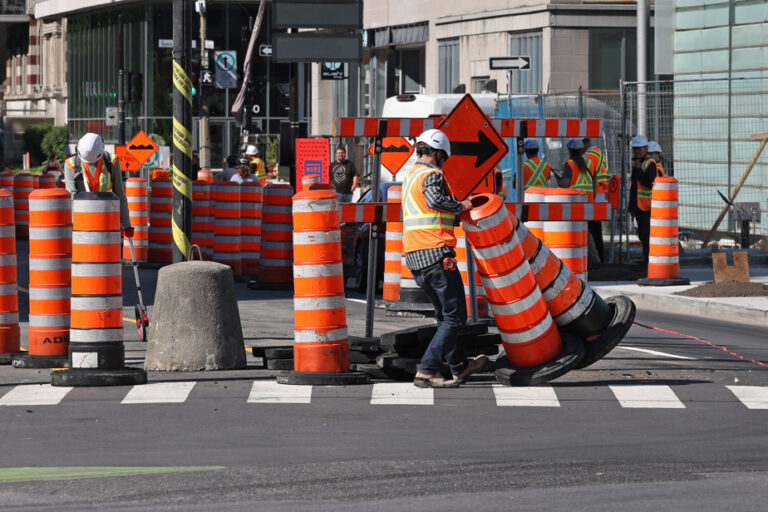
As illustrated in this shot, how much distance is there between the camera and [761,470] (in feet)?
26.1

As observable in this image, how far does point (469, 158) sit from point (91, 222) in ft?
10.5

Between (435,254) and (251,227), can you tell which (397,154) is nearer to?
(251,227)

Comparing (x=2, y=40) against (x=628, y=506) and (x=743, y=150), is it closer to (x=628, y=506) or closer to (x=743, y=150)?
(x=743, y=150)

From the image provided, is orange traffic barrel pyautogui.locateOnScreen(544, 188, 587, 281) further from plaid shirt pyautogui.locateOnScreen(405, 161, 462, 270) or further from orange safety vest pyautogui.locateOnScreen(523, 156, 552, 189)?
orange safety vest pyautogui.locateOnScreen(523, 156, 552, 189)

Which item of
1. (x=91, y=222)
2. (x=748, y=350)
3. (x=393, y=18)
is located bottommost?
(x=748, y=350)

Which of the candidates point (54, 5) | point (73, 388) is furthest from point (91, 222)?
point (54, 5)

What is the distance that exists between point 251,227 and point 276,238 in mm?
1914

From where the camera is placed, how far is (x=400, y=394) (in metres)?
10.6

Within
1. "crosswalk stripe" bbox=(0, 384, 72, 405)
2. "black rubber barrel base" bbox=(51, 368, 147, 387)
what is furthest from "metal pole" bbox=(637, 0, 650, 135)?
"crosswalk stripe" bbox=(0, 384, 72, 405)

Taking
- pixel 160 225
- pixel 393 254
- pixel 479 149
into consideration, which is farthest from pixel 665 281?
pixel 160 225

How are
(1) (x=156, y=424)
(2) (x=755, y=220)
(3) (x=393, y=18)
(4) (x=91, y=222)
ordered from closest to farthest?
(1) (x=156, y=424), (4) (x=91, y=222), (2) (x=755, y=220), (3) (x=393, y=18)

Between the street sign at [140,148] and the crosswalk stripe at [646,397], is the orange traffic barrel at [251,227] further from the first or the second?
the street sign at [140,148]

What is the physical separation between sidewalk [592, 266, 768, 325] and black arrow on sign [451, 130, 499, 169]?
5178 millimetres

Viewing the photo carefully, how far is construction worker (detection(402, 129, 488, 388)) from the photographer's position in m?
10.8
